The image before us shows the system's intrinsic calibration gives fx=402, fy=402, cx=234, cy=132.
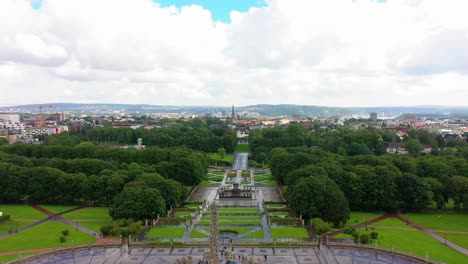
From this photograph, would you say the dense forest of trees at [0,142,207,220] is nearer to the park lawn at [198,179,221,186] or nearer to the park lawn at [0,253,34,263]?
the park lawn at [198,179,221,186]

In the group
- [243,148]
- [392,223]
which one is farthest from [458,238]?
[243,148]

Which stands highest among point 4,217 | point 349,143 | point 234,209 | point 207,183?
point 349,143

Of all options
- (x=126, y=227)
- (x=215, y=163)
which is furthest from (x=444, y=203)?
(x=215, y=163)

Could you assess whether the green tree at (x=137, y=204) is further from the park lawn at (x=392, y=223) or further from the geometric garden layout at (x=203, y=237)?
the park lawn at (x=392, y=223)

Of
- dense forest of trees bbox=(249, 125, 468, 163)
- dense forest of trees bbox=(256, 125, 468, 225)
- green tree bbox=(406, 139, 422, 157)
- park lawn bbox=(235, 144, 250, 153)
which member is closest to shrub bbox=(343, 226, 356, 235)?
dense forest of trees bbox=(256, 125, 468, 225)

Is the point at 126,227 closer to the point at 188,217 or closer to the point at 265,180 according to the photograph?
the point at 188,217

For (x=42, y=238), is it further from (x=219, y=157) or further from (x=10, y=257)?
(x=219, y=157)

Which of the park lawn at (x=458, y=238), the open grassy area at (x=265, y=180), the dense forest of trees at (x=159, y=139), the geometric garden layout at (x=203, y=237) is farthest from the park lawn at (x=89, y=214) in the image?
the dense forest of trees at (x=159, y=139)
